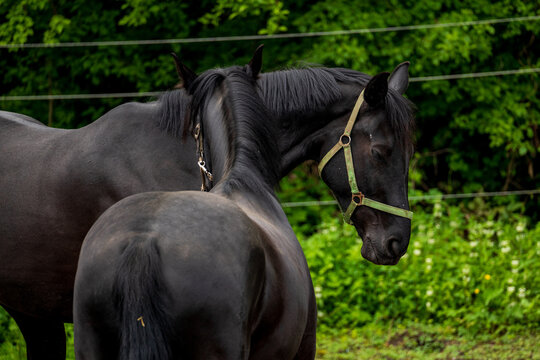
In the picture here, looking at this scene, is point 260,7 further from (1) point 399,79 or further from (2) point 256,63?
(2) point 256,63

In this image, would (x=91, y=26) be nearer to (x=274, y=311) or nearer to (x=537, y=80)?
(x=537, y=80)

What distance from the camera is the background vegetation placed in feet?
23.0

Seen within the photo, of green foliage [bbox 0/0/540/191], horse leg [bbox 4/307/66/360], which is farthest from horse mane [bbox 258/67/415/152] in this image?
green foliage [bbox 0/0/540/191]

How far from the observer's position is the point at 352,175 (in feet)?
11.5

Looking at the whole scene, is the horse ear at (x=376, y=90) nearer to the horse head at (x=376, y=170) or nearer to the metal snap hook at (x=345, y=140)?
the horse head at (x=376, y=170)

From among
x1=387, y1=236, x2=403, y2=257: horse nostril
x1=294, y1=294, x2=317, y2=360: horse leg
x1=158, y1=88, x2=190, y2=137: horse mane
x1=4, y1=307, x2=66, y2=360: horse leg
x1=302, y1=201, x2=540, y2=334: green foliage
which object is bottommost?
x1=302, y1=201, x2=540, y2=334: green foliage

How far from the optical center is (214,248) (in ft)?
7.04

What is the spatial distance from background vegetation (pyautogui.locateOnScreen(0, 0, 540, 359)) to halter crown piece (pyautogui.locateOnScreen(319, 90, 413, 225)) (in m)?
3.41

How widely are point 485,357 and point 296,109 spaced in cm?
315

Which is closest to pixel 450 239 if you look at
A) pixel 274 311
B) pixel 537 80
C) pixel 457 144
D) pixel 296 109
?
pixel 457 144

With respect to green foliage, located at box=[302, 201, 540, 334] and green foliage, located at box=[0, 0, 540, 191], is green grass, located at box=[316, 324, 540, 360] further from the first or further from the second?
green foliage, located at box=[0, 0, 540, 191]

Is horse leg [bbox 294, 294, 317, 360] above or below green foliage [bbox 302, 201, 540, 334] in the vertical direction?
above

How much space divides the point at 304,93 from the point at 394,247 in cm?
88

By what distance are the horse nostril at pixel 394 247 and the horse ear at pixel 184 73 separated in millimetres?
1197
